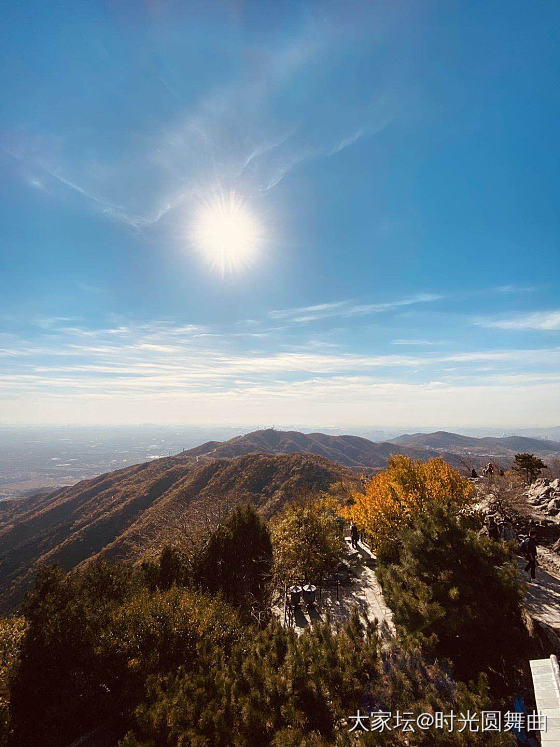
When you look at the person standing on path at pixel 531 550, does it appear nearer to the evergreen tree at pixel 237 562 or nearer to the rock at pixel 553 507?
the rock at pixel 553 507

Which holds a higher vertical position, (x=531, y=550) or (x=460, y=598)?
(x=460, y=598)

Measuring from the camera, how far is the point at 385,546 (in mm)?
14625

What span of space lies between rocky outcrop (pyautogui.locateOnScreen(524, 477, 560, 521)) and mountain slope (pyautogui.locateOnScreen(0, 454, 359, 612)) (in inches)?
1483

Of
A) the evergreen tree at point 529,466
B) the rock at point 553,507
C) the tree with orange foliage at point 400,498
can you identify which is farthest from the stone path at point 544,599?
the evergreen tree at point 529,466

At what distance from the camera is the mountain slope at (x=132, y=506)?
63562 millimetres

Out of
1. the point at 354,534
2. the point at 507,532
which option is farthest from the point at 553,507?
the point at 354,534

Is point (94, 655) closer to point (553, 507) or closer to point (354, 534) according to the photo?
point (354, 534)

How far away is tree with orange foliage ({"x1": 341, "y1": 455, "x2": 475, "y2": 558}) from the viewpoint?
1488 centimetres

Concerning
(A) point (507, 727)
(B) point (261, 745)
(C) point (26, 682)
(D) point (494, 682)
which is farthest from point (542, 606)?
(C) point (26, 682)

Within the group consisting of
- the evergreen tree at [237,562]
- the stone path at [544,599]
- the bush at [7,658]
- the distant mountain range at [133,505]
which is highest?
the stone path at [544,599]

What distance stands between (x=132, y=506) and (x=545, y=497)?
9192 centimetres

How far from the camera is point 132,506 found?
276 ft

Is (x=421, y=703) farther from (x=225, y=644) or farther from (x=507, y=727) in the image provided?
(x=225, y=644)

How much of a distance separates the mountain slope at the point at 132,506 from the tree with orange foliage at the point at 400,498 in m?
41.7
